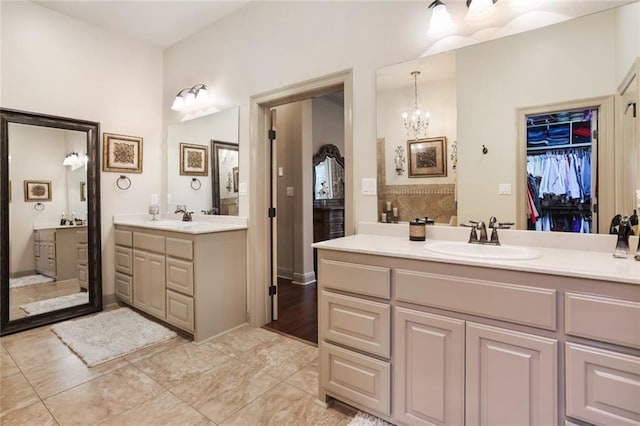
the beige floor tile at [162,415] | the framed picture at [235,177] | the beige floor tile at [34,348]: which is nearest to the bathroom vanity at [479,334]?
the beige floor tile at [162,415]

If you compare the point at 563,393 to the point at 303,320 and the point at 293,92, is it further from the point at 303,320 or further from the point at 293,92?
the point at 293,92

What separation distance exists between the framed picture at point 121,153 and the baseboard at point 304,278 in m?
2.29

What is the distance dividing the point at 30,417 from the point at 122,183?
235 centimetres

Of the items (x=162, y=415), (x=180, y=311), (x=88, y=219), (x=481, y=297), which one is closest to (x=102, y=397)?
(x=162, y=415)

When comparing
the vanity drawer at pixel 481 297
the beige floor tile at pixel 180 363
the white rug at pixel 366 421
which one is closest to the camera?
the vanity drawer at pixel 481 297

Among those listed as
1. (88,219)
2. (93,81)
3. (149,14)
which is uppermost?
(149,14)

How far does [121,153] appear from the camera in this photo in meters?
3.44

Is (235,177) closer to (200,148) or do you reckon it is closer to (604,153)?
(200,148)

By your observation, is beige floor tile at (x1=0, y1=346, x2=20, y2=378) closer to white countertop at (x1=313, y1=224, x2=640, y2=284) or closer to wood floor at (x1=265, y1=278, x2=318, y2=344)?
wood floor at (x1=265, y1=278, x2=318, y2=344)

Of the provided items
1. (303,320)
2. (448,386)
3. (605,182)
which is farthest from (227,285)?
(605,182)

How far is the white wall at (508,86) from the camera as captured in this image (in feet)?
4.91

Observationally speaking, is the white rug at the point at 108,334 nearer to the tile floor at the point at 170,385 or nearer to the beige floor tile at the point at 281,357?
the tile floor at the point at 170,385

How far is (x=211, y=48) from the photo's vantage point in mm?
3172

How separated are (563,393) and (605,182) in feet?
3.19
